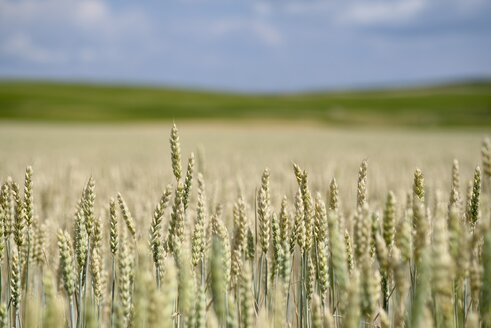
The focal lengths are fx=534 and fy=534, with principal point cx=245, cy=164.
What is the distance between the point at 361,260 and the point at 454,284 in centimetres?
68

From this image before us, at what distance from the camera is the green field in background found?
5519 cm

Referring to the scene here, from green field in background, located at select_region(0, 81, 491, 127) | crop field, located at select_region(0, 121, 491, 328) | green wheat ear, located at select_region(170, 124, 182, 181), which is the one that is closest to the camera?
crop field, located at select_region(0, 121, 491, 328)

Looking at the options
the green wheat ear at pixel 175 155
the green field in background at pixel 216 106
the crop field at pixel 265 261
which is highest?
the green field in background at pixel 216 106

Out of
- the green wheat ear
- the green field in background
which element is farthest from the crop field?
the green field in background

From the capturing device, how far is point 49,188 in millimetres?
6035

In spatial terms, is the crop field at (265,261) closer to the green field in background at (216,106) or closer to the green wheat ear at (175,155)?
the green wheat ear at (175,155)

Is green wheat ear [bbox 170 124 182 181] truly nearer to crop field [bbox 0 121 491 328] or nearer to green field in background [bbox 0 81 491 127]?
crop field [bbox 0 121 491 328]

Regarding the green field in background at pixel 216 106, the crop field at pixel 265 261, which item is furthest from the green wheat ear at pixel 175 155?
the green field in background at pixel 216 106

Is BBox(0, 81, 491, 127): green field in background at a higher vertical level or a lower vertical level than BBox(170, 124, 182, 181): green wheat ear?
higher

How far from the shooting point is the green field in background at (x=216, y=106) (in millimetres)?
55188

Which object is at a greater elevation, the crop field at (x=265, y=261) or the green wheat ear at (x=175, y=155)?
the green wheat ear at (x=175, y=155)

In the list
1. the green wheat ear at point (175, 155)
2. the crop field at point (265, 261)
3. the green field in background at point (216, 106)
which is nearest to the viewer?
the crop field at point (265, 261)

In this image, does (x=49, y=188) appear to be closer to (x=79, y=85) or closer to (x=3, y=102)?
(x=3, y=102)

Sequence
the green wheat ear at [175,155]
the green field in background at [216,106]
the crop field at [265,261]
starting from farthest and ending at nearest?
the green field in background at [216,106] → the green wheat ear at [175,155] → the crop field at [265,261]
